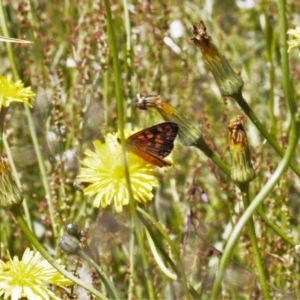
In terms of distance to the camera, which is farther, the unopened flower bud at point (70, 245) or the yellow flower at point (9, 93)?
the yellow flower at point (9, 93)

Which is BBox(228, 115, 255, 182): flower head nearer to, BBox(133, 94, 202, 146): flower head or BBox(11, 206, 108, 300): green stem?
BBox(133, 94, 202, 146): flower head

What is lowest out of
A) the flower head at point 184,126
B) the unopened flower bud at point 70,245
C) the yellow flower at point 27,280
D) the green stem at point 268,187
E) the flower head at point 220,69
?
the yellow flower at point 27,280

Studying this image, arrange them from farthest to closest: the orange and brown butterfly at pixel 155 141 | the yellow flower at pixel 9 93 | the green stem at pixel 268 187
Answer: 1. the yellow flower at pixel 9 93
2. the orange and brown butterfly at pixel 155 141
3. the green stem at pixel 268 187

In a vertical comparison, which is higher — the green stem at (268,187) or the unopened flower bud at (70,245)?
the green stem at (268,187)

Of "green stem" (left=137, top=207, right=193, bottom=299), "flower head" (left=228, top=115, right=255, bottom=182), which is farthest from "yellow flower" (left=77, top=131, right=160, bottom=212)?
"flower head" (left=228, top=115, right=255, bottom=182)

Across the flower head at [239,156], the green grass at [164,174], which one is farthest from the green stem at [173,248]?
the flower head at [239,156]

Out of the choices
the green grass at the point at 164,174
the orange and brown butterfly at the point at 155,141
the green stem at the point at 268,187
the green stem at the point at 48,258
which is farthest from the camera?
the green grass at the point at 164,174

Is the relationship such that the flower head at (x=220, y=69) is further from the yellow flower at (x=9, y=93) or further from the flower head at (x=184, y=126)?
the yellow flower at (x=9, y=93)
